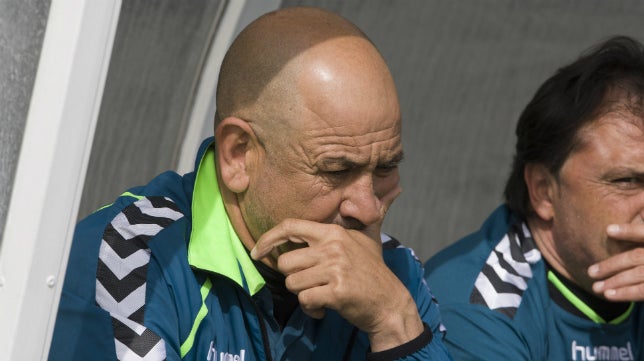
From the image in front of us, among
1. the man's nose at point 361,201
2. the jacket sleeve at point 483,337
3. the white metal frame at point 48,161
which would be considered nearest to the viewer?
the white metal frame at point 48,161

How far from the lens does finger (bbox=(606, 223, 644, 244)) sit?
3.37 metres

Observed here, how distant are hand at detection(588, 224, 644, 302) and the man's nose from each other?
1.09m

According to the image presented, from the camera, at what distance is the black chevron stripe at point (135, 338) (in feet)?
7.63

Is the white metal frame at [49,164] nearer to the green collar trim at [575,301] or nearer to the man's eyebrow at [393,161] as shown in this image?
the man's eyebrow at [393,161]

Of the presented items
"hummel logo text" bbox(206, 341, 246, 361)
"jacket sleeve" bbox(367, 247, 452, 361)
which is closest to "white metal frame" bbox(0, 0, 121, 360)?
"hummel logo text" bbox(206, 341, 246, 361)

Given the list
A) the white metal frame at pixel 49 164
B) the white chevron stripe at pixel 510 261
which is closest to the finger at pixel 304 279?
the white metal frame at pixel 49 164

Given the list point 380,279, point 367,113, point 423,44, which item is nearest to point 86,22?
point 367,113

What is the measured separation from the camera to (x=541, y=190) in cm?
371

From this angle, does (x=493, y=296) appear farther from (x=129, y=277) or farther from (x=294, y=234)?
(x=129, y=277)

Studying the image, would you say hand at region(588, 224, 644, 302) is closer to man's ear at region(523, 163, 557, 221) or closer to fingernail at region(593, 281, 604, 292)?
fingernail at region(593, 281, 604, 292)

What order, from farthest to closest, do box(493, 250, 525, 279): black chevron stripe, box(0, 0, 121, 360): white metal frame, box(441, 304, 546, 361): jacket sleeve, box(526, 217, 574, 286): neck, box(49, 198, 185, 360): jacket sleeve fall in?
box(526, 217, 574, 286): neck → box(493, 250, 525, 279): black chevron stripe → box(441, 304, 546, 361): jacket sleeve → box(49, 198, 185, 360): jacket sleeve → box(0, 0, 121, 360): white metal frame

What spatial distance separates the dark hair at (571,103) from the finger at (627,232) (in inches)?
12.1

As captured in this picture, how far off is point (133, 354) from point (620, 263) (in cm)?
170

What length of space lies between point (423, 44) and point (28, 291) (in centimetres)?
309
